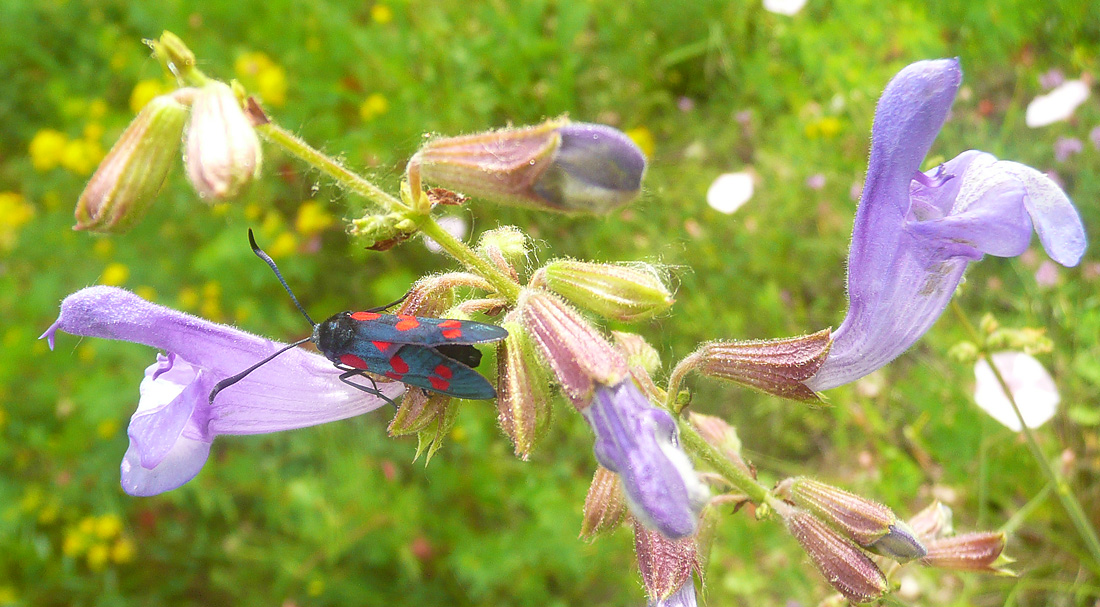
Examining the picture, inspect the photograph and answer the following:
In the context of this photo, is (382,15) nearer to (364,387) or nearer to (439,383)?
(364,387)

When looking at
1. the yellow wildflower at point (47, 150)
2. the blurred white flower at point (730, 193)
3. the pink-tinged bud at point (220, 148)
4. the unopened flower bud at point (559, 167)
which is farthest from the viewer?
the yellow wildflower at point (47, 150)

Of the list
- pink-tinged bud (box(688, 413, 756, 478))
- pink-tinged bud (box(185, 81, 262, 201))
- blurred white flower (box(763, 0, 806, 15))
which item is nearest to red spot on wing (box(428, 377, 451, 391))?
pink-tinged bud (box(185, 81, 262, 201))

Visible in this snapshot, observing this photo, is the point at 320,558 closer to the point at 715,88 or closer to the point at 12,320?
the point at 12,320

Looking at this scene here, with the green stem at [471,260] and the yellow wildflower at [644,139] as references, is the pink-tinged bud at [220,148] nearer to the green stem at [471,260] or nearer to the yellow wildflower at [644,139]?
the green stem at [471,260]

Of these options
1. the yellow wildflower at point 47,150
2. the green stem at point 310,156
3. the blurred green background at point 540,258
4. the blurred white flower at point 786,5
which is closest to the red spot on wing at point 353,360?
the green stem at point 310,156

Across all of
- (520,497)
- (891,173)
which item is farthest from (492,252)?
(520,497)
